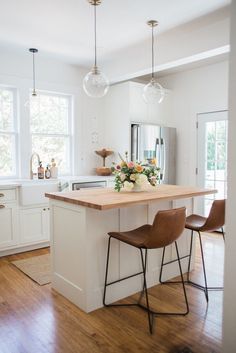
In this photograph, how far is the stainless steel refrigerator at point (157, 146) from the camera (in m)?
4.64

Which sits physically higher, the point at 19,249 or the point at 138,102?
the point at 138,102

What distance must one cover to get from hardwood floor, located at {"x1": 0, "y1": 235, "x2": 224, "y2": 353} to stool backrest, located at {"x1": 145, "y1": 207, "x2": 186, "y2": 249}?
0.63 m

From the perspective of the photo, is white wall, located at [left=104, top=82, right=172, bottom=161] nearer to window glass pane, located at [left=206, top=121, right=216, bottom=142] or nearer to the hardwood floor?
window glass pane, located at [left=206, top=121, right=216, bottom=142]

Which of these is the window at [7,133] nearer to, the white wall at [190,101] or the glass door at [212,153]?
the white wall at [190,101]

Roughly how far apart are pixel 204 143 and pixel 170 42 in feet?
6.02

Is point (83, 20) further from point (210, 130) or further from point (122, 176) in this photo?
point (210, 130)

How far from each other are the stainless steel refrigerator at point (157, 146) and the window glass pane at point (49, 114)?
118cm

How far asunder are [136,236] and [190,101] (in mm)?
3494

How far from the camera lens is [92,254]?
2365mm

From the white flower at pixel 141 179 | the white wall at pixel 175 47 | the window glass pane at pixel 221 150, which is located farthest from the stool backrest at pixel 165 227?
the window glass pane at pixel 221 150

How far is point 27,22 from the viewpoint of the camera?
3.25m

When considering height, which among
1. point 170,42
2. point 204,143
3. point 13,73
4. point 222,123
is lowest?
point 204,143

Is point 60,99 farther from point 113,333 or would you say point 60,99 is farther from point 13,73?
point 113,333

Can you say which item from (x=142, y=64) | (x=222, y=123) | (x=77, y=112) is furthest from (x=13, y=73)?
(x=222, y=123)
